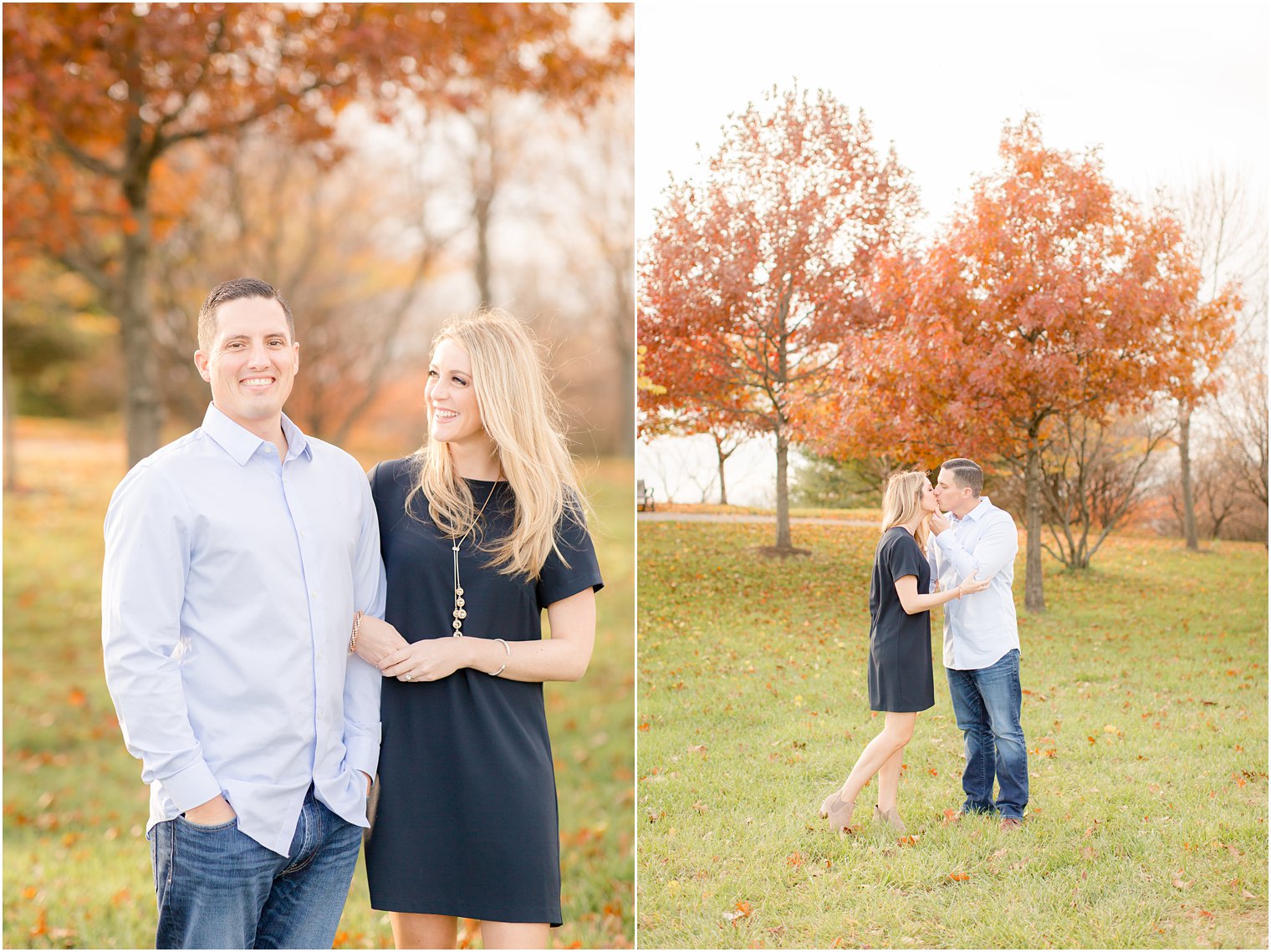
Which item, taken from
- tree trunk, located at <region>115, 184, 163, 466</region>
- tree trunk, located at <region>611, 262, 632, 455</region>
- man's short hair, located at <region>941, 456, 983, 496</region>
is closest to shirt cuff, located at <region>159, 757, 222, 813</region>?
man's short hair, located at <region>941, 456, 983, 496</region>

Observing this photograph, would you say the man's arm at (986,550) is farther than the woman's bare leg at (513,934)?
Yes

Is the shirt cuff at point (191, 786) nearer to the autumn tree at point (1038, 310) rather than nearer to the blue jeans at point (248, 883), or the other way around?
the blue jeans at point (248, 883)

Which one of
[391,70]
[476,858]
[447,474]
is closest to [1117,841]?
[476,858]

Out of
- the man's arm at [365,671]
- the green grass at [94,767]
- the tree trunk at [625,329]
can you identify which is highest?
the tree trunk at [625,329]

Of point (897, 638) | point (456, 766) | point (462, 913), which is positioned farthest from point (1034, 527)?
point (462, 913)

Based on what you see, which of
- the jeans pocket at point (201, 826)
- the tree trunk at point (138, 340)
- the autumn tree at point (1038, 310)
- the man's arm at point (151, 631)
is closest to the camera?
the man's arm at point (151, 631)

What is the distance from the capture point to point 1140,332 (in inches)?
111

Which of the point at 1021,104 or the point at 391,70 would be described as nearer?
the point at 1021,104

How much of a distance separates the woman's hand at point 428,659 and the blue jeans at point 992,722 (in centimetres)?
144

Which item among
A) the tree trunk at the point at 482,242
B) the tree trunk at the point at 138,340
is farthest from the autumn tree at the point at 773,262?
the tree trunk at the point at 482,242

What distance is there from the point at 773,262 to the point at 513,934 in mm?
1960

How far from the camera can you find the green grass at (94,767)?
11.2 ft

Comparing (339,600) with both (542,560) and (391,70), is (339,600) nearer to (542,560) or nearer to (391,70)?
(542,560)

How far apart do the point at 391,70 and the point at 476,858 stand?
4.51 meters
